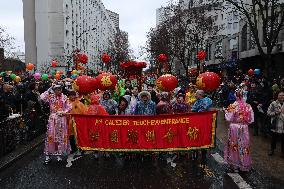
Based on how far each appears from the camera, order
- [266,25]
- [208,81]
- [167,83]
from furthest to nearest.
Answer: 1. [266,25]
2. [167,83]
3. [208,81]

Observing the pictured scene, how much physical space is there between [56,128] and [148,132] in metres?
2.30

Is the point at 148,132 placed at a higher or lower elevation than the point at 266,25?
lower

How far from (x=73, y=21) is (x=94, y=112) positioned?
61.6 metres

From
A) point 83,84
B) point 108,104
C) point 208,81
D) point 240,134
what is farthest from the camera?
point 108,104

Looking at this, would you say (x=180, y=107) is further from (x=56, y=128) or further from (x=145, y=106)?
(x=56, y=128)

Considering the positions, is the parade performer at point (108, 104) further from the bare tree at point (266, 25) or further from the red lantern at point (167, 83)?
the bare tree at point (266, 25)

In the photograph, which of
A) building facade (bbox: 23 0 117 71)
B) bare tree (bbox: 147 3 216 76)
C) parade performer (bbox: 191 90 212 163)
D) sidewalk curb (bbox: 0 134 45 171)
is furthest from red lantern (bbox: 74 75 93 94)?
building facade (bbox: 23 0 117 71)

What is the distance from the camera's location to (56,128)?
9.77m

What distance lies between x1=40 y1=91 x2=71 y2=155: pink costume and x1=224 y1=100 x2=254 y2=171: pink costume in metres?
3.89

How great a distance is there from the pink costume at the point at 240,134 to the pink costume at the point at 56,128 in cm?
389

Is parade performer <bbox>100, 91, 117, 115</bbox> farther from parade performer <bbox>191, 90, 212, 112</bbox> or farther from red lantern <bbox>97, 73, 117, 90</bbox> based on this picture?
parade performer <bbox>191, 90, 212, 112</bbox>

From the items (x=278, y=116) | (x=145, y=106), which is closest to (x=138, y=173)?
(x=145, y=106)

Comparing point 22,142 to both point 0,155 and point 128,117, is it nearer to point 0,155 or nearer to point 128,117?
point 0,155

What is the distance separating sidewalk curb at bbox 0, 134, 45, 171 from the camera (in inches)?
369
